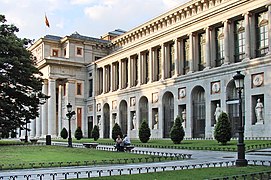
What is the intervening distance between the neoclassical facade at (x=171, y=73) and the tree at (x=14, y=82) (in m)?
19.1

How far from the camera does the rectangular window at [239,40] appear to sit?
44781mm

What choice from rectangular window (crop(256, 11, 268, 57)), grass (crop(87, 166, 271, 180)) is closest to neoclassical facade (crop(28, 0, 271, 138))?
rectangular window (crop(256, 11, 268, 57))

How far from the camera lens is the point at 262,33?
42406 millimetres

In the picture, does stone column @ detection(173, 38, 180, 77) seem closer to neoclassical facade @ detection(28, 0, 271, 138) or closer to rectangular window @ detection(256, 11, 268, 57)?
neoclassical facade @ detection(28, 0, 271, 138)

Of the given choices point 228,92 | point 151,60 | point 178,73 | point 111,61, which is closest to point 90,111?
point 111,61

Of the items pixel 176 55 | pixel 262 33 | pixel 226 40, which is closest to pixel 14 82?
pixel 176 55

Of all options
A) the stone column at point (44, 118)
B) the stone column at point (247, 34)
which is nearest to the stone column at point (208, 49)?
the stone column at point (247, 34)

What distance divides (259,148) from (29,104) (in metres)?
26.7

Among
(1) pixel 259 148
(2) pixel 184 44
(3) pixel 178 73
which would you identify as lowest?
(1) pixel 259 148

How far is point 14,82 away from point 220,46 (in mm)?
25048

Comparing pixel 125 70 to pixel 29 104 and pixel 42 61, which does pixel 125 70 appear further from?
pixel 29 104

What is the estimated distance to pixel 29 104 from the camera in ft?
144

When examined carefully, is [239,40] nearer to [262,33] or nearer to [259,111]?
[262,33]

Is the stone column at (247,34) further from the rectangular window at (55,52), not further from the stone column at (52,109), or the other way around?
the rectangular window at (55,52)
